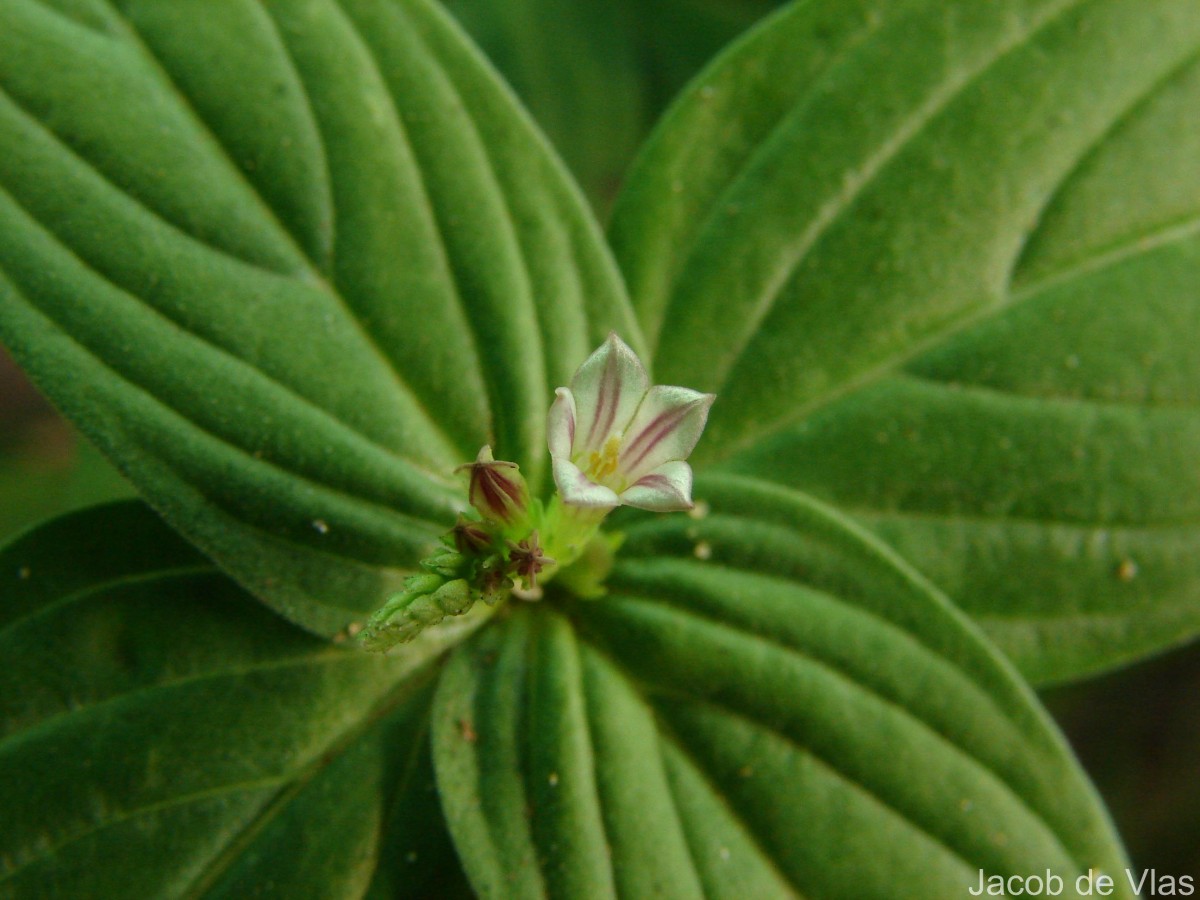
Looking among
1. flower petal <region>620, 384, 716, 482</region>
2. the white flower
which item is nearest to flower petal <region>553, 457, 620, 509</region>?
the white flower

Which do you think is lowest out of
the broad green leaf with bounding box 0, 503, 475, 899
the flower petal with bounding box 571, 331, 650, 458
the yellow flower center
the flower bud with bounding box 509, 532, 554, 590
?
the broad green leaf with bounding box 0, 503, 475, 899

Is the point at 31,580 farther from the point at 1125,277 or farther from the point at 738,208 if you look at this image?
the point at 1125,277

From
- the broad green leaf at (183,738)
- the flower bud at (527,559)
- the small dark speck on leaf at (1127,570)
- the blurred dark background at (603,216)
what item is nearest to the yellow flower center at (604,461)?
the flower bud at (527,559)

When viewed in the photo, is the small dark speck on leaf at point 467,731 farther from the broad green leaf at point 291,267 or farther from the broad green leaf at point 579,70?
the broad green leaf at point 579,70

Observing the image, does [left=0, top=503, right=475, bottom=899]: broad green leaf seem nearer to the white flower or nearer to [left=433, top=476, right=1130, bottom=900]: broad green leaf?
[left=433, top=476, right=1130, bottom=900]: broad green leaf

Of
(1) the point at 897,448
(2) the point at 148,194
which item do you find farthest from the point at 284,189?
(1) the point at 897,448

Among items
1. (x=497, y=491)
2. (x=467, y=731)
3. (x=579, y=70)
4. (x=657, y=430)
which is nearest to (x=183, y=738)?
(x=467, y=731)

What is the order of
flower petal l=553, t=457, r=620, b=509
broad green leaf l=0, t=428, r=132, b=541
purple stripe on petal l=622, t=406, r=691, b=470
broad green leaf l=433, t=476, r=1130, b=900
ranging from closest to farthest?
1. flower petal l=553, t=457, r=620, b=509
2. purple stripe on petal l=622, t=406, r=691, b=470
3. broad green leaf l=433, t=476, r=1130, b=900
4. broad green leaf l=0, t=428, r=132, b=541

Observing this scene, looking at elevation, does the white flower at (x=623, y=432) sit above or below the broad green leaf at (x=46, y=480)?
above
